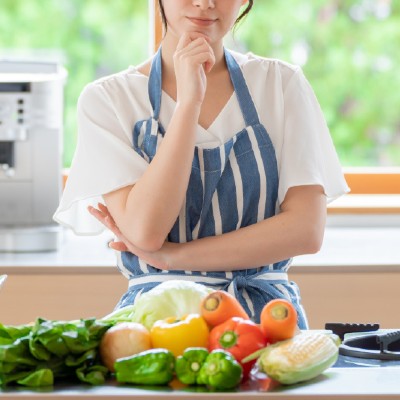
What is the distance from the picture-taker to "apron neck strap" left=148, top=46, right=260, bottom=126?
238cm

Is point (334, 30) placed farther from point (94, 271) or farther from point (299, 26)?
point (94, 271)

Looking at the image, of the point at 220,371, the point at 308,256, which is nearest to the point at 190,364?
the point at 220,371

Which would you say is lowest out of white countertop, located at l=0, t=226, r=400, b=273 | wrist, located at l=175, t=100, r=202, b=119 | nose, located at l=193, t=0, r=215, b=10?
white countertop, located at l=0, t=226, r=400, b=273

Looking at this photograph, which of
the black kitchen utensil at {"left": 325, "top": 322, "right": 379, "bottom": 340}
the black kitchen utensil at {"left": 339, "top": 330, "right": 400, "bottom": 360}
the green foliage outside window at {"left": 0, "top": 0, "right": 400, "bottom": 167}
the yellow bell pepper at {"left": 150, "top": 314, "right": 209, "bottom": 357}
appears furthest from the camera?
the green foliage outside window at {"left": 0, "top": 0, "right": 400, "bottom": 167}

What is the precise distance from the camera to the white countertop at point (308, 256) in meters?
3.01

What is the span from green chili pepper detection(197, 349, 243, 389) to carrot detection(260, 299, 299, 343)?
0.32 feet

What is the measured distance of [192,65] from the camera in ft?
7.47

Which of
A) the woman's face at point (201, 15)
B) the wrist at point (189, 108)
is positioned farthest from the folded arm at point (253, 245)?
the woman's face at point (201, 15)

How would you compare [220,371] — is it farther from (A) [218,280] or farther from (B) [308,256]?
(B) [308,256]

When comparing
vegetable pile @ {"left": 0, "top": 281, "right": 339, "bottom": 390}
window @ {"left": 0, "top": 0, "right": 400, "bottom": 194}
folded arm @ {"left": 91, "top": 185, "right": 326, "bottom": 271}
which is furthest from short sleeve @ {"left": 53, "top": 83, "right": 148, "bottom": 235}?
window @ {"left": 0, "top": 0, "right": 400, "bottom": 194}

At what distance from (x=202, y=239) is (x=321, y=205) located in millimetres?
265

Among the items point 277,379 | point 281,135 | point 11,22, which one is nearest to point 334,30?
point 11,22

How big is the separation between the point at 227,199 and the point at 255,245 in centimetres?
12

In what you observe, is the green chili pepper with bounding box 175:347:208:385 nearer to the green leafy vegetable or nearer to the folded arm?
the green leafy vegetable
